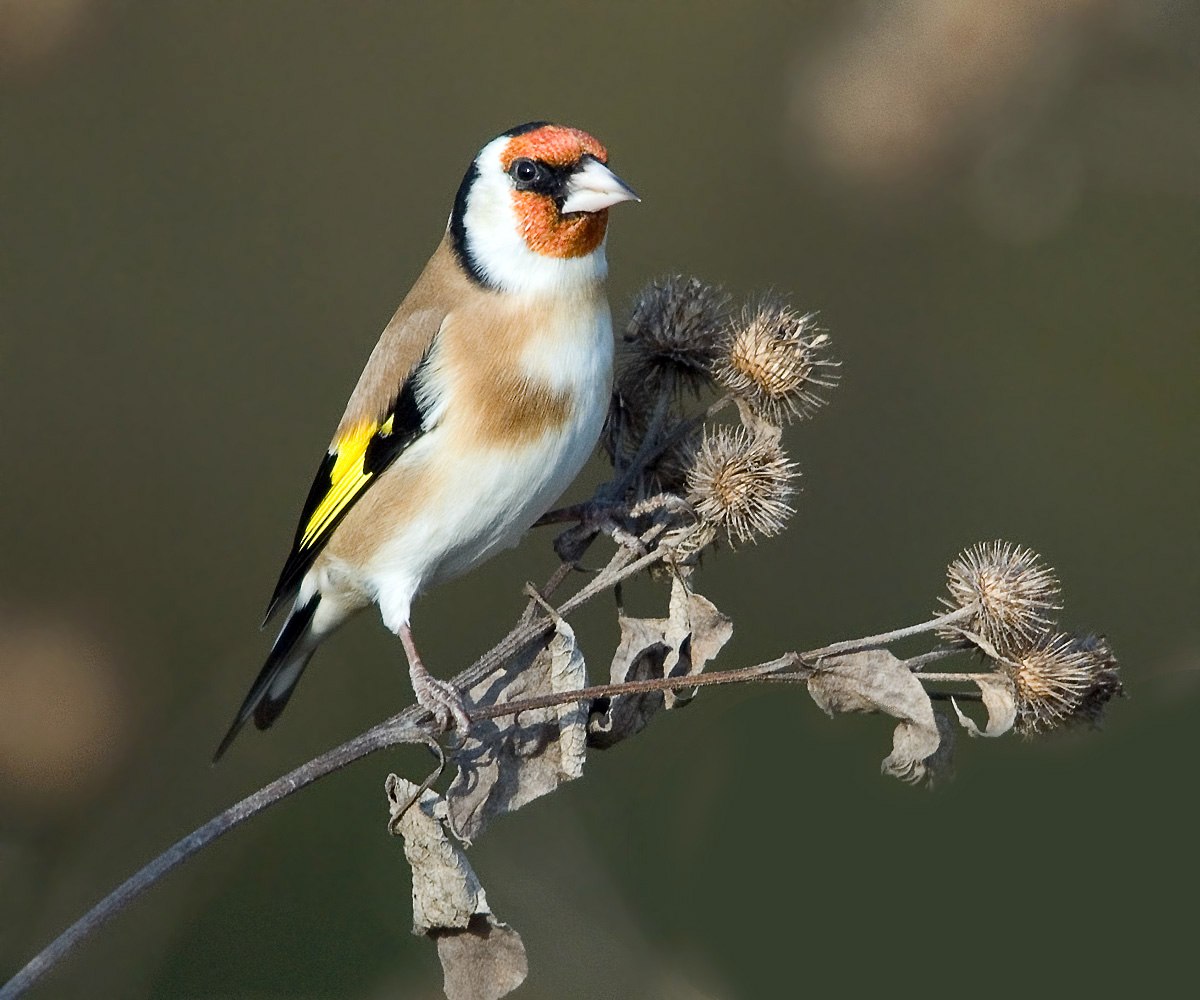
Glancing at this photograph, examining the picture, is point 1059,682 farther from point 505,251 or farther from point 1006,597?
point 505,251

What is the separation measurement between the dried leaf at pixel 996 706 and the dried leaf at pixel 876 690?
0.07 m

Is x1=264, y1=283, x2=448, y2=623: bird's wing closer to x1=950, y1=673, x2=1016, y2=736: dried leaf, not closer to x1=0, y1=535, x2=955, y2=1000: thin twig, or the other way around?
x1=0, y1=535, x2=955, y2=1000: thin twig

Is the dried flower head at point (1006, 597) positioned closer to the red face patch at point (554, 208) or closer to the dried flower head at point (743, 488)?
the dried flower head at point (743, 488)

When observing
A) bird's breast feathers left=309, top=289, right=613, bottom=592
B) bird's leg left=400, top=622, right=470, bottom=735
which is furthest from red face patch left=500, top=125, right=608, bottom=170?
bird's leg left=400, top=622, right=470, bottom=735

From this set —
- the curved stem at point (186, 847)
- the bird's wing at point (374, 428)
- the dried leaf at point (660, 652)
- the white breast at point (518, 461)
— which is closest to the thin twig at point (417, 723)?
the curved stem at point (186, 847)

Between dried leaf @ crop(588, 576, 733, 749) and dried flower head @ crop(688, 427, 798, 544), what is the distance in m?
0.16

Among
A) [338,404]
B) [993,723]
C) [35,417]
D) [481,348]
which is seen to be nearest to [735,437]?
[481,348]

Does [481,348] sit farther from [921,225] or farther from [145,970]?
[921,225]

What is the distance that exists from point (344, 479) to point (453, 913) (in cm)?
99

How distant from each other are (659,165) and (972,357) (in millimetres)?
1301

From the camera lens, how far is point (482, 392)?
2.71m

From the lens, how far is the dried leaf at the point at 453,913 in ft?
7.36

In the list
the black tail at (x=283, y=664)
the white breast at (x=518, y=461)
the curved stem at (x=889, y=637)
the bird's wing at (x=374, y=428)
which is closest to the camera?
the curved stem at (x=889, y=637)

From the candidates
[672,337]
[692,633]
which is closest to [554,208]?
[672,337]
